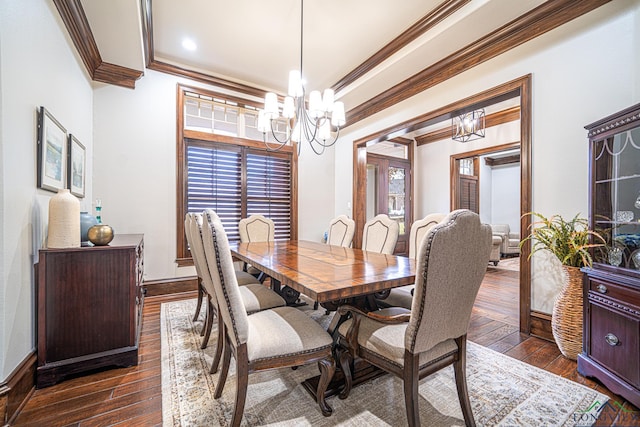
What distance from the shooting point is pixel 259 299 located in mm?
1994

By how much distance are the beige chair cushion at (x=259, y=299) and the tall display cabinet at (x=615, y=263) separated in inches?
80.0

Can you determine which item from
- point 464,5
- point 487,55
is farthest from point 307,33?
point 487,55

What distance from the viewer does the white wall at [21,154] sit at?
142cm

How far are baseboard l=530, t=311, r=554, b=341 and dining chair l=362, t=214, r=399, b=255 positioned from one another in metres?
1.31

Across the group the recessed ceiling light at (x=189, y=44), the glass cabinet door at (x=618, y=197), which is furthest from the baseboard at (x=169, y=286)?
the glass cabinet door at (x=618, y=197)

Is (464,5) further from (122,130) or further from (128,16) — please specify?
(122,130)

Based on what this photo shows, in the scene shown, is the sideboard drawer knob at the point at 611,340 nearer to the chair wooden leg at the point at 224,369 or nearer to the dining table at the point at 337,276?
the dining table at the point at 337,276

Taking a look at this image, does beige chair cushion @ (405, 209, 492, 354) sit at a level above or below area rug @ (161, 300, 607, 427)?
above

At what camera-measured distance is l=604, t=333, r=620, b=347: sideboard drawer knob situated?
60.7 inches

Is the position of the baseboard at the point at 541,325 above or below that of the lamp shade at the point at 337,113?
below

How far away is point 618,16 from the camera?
1945 millimetres

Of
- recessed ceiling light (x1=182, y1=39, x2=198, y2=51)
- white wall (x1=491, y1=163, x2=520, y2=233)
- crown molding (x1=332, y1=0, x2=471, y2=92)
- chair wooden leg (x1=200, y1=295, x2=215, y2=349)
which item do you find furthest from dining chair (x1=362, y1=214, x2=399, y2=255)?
white wall (x1=491, y1=163, x2=520, y2=233)

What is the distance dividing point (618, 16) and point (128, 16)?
3.86m

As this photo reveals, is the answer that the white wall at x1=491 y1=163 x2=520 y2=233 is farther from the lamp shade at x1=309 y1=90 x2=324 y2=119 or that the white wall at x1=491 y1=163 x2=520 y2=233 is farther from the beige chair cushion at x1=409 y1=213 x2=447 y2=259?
the lamp shade at x1=309 y1=90 x2=324 y2=119
